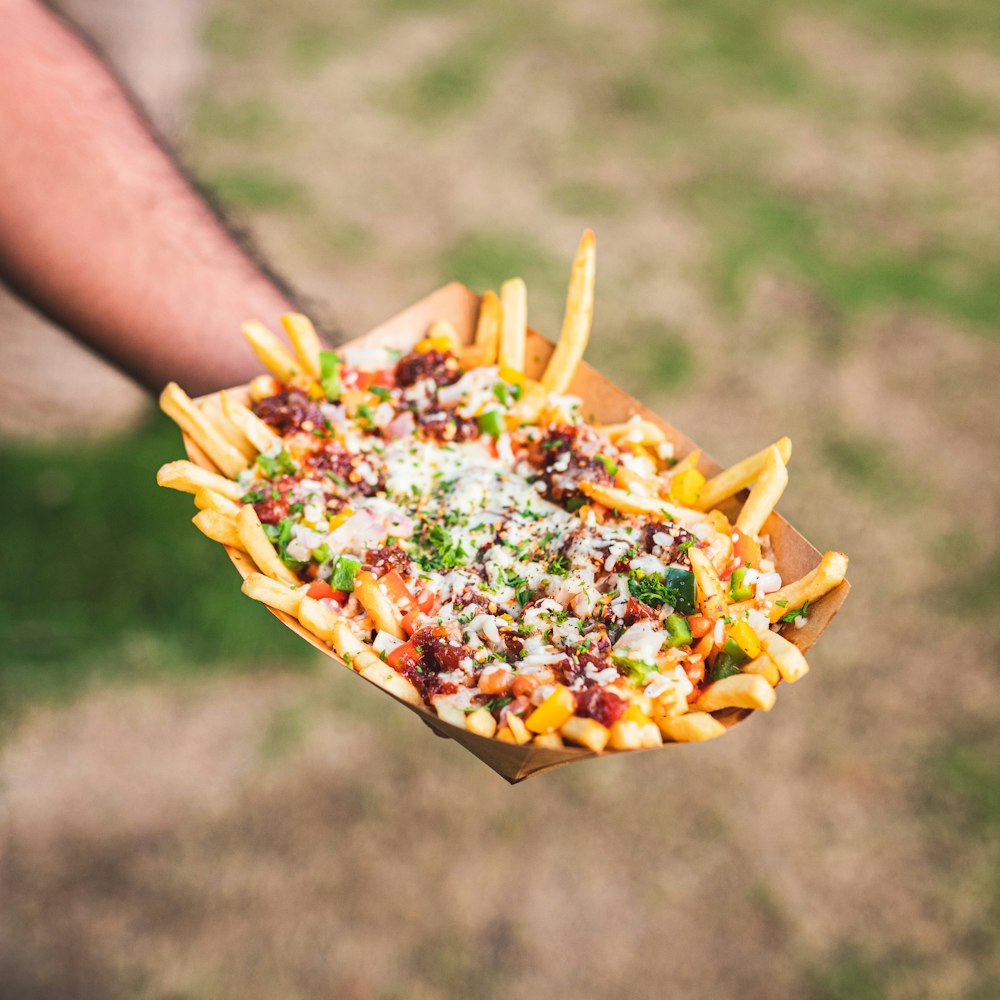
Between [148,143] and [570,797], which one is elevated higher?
[148,143]

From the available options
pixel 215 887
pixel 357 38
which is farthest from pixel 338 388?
pixel 357 38

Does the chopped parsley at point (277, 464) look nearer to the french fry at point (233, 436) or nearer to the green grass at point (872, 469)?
the french fry at point (233, 436)

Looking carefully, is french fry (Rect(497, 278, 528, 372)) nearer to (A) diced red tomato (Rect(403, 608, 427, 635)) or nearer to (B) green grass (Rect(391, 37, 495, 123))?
(A) diced red tomato (Rect(403, 608, 427, 635))

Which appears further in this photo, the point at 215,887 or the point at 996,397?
the point at 996,397

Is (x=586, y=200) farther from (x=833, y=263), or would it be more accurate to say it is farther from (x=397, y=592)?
(x=397, y=592)

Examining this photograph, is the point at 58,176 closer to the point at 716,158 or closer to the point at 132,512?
the point at 132,512

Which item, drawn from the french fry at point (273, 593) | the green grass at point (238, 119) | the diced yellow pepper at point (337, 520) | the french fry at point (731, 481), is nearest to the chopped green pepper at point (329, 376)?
the diced yellow pepper at point (337, 520)

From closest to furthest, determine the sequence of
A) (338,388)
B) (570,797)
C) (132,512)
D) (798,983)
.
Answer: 1. (338,388)
2. (798,983)
3. (570,797)
4. (132,512)
